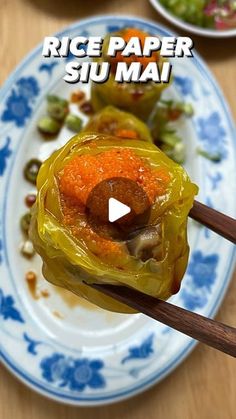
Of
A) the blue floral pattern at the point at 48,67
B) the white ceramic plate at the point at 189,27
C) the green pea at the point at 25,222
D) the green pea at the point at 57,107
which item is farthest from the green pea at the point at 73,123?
the white ceramic plate at the point at 189,27

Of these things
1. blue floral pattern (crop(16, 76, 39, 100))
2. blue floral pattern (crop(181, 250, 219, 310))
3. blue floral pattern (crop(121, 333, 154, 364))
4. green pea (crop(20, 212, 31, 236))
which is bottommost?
blue floral pattern (crop(121, 333, 154, 364))

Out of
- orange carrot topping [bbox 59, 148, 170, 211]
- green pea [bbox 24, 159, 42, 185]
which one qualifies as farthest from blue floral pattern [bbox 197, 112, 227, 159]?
orange carrot topping [bbox 59, 148, 170, 211]

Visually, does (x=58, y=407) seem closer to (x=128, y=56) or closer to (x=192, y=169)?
(x=192, y=169)

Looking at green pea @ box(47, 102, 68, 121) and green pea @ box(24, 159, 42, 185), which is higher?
green pea @ box(47, 102, 68, 121)

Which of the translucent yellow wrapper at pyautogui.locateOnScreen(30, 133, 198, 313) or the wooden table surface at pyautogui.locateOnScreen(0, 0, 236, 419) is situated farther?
the wooden table surface at pyautogui.locateOnScreen(0, 0, 236, 419)

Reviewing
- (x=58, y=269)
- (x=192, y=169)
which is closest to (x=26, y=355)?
(x=58, y=269)

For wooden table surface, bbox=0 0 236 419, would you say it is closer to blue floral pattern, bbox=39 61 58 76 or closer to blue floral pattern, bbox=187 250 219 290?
blue floral pattern, bbox=187 250 219 290
